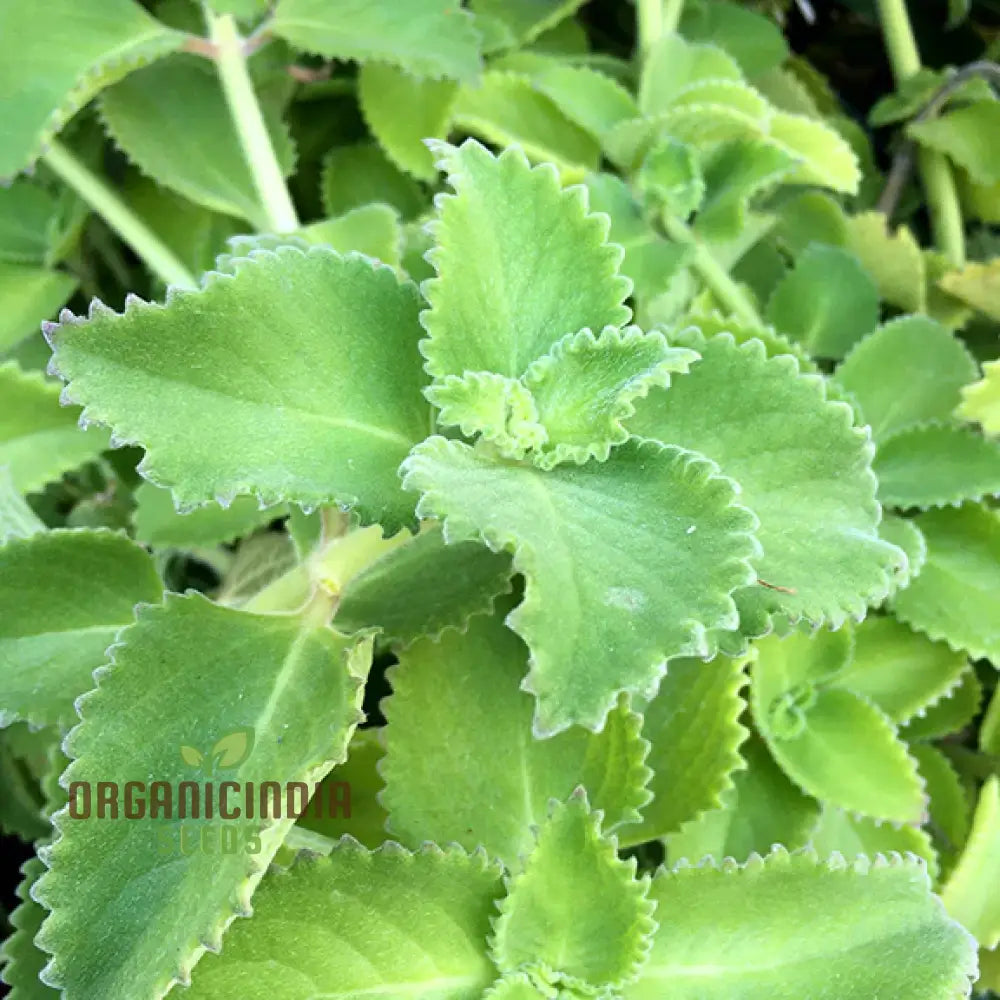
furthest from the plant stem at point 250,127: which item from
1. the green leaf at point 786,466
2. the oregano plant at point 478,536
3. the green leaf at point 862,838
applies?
the green leaf at point 862,838

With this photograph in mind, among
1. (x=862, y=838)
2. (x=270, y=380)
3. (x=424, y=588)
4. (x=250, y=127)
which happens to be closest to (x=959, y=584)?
(x=862, y=838)

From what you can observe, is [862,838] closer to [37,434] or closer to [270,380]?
[270,380]

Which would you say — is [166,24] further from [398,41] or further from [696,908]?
[696,908]

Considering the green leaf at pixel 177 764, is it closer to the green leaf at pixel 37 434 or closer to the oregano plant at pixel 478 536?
the oregano plant at pixel 478 536

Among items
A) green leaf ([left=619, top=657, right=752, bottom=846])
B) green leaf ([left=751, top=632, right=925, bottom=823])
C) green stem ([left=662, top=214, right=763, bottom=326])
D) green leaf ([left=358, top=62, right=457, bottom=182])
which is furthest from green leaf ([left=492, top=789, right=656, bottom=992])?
green leaf ([left=358, top=62, right=457, bottom=182])

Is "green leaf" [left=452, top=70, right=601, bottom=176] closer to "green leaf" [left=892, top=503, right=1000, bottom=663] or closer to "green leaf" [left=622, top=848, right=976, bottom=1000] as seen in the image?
"green leaf" [left=892, top=503, right=1000, bottom=663]

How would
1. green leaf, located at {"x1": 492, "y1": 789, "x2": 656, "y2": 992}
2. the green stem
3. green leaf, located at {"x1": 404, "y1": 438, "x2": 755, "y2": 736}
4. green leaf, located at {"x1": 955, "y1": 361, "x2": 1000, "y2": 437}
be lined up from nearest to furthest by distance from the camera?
green leaf, located at {"x1": 404, "y1": 438, "x2": 755, "y2": 736}
green leaf, located at {"x1": 492, "y1": 789, "x2": 656, "y2": 992}
green leaf, located at {"x1": 955, "y1": 361, "x2": 1000, "y2": 437}
the green stem

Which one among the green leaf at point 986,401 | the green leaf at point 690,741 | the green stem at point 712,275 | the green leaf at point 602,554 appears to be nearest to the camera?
the green leaf at point 602,554
